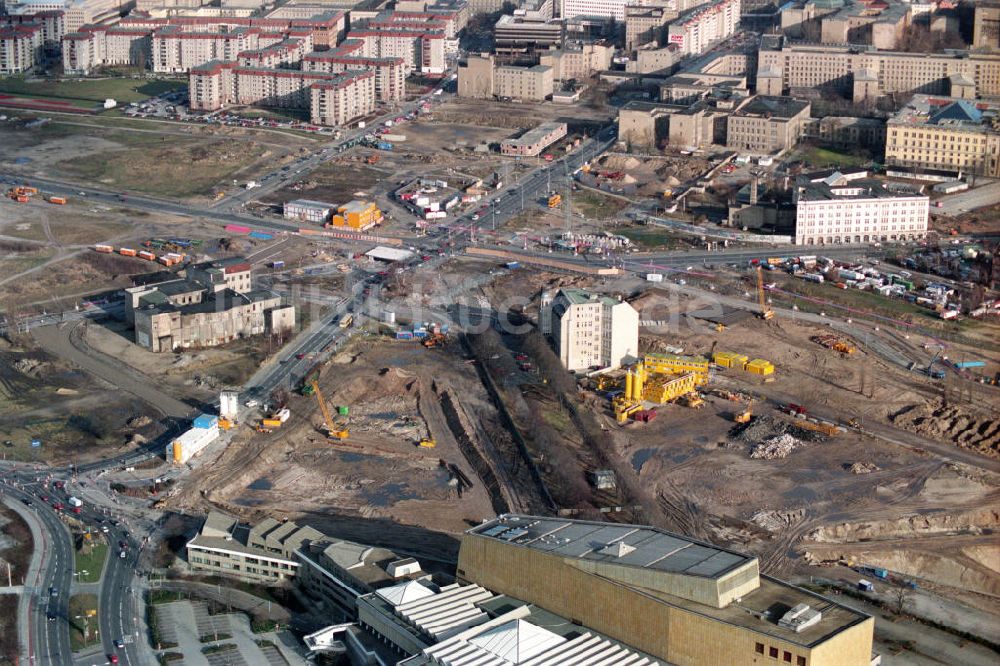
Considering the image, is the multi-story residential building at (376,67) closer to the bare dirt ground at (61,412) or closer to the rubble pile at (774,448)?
the bare dirt ground at (61,412)

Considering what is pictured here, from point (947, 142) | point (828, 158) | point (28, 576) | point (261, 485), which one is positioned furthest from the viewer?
point (828, 158)

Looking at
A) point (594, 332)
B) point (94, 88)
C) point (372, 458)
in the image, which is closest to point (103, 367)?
point (372, 458)

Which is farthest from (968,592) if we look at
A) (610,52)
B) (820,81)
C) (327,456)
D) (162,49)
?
(162,49)

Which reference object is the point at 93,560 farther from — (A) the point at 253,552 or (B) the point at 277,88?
(B) the point at 277,88

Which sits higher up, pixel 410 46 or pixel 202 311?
pixel 410 46

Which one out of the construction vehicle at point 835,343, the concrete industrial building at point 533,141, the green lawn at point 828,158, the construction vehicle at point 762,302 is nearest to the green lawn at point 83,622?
the construction vehicle at point 835,343

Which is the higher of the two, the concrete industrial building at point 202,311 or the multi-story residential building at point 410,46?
the multi-story residential building at point 410,46

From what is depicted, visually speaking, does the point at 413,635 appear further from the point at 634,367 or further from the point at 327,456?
the point at 634,367
